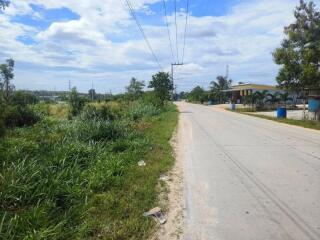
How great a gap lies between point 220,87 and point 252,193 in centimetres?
9148

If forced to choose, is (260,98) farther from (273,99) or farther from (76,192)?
(76,192)

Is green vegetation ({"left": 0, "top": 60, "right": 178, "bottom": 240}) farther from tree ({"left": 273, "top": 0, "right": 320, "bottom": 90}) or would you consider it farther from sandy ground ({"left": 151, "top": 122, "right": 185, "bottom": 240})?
tree ({"left": 273, "top": 0, "right": 320, "bottom": 90})

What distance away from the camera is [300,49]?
26656 mm

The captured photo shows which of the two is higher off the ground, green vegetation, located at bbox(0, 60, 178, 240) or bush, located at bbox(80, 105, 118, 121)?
bush, located at bbox(80, 105, 118, 121)

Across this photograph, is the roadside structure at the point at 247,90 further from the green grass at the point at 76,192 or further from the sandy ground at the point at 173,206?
the sandy ground at the point at 173,206

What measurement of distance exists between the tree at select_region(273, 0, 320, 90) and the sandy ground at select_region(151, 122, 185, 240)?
1893cm

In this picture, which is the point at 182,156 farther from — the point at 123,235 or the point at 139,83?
the point at 139,83

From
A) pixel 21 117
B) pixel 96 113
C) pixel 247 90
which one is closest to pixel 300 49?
pixel 96 113

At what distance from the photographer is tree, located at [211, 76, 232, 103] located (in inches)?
3499

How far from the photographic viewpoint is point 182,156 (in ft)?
36.2

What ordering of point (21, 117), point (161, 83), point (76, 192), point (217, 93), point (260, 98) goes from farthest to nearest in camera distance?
point (217, 93), point (260, 98), point (161, 83), point (21, 117), point (76, 192)

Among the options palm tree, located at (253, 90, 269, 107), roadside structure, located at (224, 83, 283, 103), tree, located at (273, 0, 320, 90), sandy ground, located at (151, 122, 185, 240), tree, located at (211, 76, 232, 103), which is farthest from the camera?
tree, located at (211, 76, 232, 103)

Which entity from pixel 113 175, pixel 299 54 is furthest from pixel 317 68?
pixel 113 175

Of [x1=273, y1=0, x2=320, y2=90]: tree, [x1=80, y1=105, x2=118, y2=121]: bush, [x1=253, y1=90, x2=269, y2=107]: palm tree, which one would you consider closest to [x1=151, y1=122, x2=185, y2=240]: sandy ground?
[x1=80, y1=105, x2=118, y2=121]: bush
